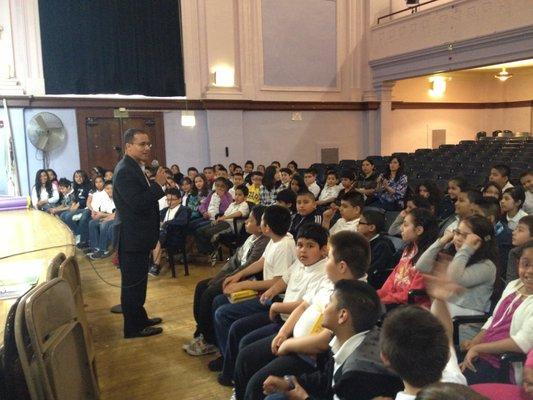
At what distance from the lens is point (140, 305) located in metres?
3.36

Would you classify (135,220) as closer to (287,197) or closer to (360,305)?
(287,197)

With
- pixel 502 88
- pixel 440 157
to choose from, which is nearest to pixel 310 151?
pixel 440 157

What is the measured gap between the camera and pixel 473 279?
2230 mm

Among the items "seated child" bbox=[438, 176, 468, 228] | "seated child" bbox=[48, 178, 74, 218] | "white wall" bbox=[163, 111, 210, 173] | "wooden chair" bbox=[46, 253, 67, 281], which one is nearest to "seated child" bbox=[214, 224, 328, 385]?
"wooden chair" bbox=[46, 253, 67, 281]

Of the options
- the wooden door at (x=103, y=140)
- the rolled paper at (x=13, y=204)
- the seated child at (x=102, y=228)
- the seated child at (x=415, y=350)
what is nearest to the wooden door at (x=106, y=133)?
the wooden door at (x=103, y=140)

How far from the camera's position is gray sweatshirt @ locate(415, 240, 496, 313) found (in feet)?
7.33

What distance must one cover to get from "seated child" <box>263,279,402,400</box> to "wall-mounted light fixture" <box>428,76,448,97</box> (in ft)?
41.5

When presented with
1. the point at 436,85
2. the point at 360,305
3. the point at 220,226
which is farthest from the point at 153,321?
the point at 436,85

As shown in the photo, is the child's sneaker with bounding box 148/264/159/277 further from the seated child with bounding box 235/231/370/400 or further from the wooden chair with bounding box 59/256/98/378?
the seated child with bounding box 235/231/370/400

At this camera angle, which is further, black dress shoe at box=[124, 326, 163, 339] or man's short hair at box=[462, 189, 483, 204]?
black dress shoe at box=[124, 326, 163, 339]

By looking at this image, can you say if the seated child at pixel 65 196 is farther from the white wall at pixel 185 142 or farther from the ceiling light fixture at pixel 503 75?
the ceiling light fixture at pixel 503 75

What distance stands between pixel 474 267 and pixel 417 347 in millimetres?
1209

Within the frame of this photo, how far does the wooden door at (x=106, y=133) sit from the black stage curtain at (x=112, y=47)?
47 centimetres

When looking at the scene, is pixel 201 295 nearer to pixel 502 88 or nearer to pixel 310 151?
pixel 310 151
